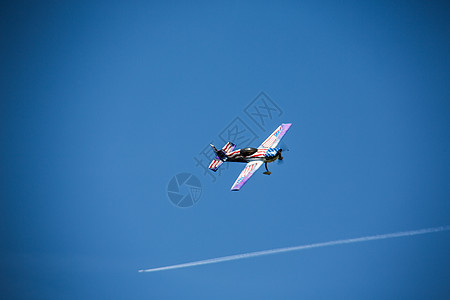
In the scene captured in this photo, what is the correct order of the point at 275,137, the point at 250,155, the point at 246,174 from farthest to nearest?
the point at 275,137, the point at 250,155, the point at 246,174

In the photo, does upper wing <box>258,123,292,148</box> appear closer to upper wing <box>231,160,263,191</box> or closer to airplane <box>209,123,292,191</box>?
airplane <box>209,123,292,191</box>

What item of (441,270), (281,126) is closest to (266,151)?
(281,126)

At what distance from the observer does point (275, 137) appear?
176ft

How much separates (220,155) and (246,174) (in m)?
7.88

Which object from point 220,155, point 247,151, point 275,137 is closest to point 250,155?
point 247,151

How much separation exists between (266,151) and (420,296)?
230 ft

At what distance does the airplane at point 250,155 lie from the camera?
1885 inches

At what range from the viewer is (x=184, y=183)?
4884 cm

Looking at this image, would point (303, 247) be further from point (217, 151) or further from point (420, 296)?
point (420, 296)

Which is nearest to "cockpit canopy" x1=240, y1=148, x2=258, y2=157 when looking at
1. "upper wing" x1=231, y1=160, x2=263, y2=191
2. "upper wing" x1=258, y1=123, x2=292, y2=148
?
"upper wing" x1=231, y1=160, x2=263, y2=191

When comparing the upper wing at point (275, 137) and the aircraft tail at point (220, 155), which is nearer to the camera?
the upper wing at point (275, 137)

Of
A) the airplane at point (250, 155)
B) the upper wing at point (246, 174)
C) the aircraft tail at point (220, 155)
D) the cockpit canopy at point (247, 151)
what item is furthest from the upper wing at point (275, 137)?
the aircraft tail at point (220, 155)

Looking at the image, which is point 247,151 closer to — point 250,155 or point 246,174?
point 250,155

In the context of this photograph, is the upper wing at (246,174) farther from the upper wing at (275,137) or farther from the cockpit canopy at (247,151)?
the upper wing at (275,137)
